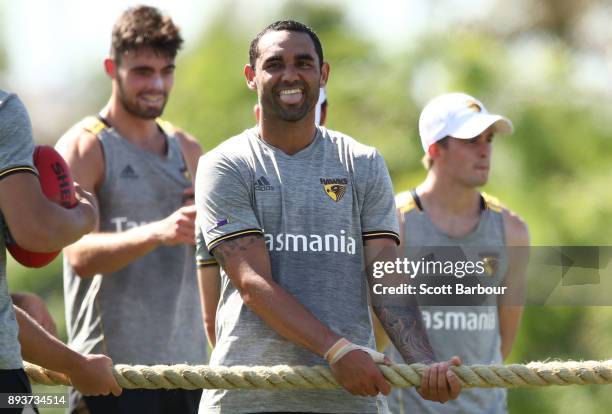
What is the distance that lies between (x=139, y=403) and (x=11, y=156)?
92.1 inches

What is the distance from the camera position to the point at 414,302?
5.06 m

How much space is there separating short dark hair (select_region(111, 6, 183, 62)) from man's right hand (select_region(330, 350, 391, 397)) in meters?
2.82

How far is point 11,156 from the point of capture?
4445 millimetres

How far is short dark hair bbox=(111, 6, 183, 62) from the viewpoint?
22.9 ft

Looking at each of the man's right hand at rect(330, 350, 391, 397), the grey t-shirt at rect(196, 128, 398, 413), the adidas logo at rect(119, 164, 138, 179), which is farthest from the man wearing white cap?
the man's right hand at rect(330, 350, 391, 397)

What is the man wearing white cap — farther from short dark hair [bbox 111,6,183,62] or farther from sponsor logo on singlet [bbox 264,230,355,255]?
sponsor logo on singlet [bbox 264,230,355,255]

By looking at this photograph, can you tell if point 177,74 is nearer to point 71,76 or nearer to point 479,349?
point 71,76

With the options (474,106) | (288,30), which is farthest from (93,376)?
(474,106)

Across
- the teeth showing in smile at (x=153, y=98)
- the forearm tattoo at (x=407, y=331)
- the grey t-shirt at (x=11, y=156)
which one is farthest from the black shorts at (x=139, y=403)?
the grey t-shirt at (x=11, y=156)

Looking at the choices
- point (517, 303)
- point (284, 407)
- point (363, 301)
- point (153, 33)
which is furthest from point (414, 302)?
point (153, 33)

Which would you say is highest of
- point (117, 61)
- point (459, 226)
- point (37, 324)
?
point (117, 61)

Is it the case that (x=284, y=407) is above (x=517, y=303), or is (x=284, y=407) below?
below

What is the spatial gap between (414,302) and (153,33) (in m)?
2.58

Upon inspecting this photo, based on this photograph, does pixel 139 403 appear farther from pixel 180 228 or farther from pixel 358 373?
pixel 358 373
